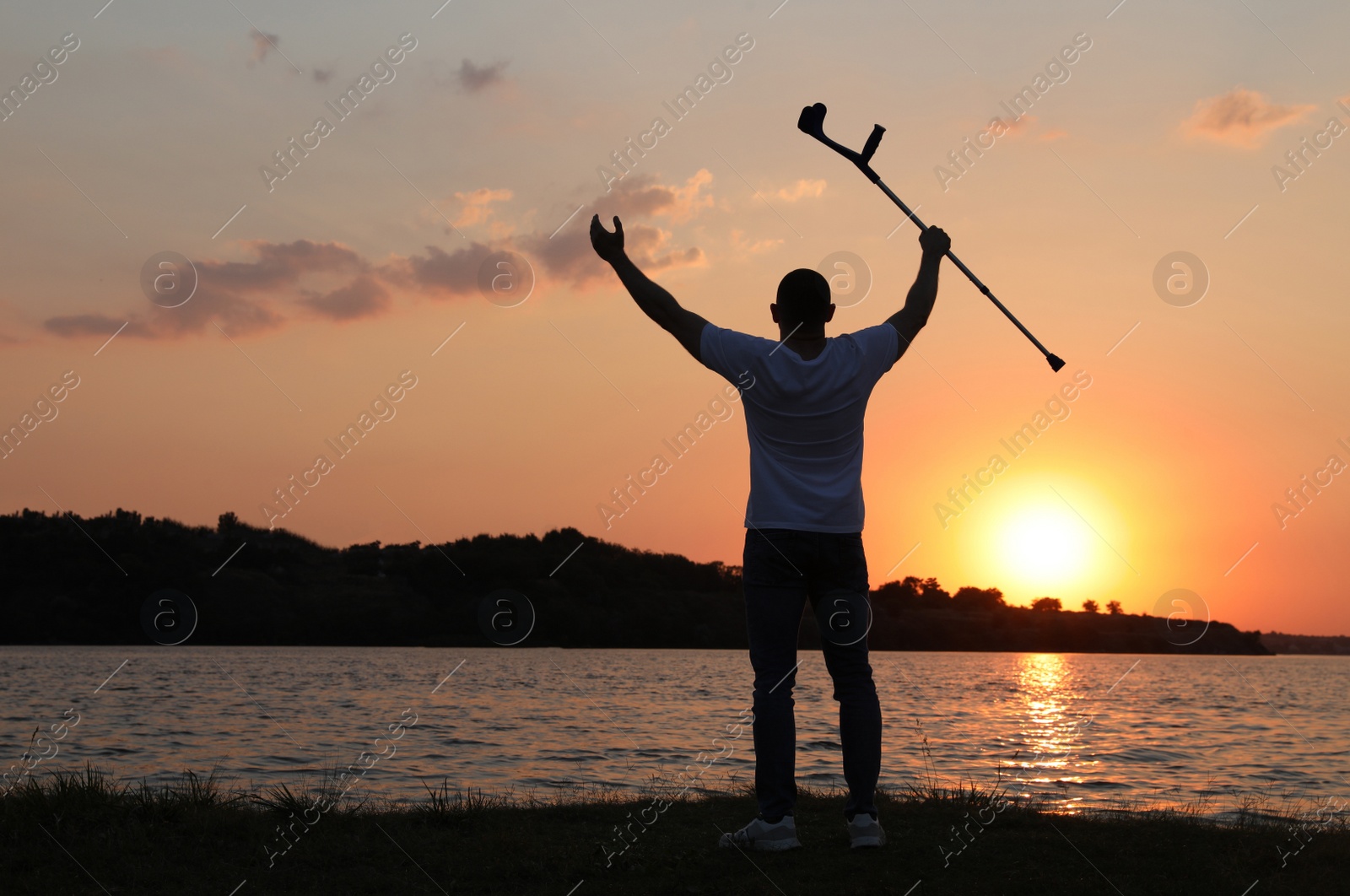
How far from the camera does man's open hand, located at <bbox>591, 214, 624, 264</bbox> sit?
487 cm

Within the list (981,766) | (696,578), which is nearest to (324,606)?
(696,578)

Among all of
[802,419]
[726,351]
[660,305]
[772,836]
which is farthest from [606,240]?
[772,836]

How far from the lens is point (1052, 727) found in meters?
22.9

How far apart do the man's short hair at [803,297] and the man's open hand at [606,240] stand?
0.79 metres

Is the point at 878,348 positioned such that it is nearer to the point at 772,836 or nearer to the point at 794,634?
the point at 794,634

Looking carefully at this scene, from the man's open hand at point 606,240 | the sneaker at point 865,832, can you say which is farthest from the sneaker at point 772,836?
the man's open hand at point 606,240

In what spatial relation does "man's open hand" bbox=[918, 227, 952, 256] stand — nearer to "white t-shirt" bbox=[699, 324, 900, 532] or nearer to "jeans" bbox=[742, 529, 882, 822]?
"white t-shirt" bbox=[699, 324, 900, 532]

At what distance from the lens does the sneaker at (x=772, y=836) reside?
15.5 ft

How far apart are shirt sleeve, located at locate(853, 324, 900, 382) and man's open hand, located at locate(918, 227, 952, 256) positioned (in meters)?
0.66

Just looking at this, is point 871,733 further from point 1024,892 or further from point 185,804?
point 185,804

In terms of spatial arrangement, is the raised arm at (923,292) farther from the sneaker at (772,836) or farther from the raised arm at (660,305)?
the sneaker at (772,836)

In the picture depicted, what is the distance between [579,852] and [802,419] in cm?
232

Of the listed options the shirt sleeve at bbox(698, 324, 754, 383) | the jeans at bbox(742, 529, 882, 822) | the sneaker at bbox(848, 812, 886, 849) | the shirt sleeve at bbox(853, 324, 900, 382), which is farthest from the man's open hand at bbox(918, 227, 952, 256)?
the sneaker at bbox(848, 812, 886, 849)

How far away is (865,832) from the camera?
15.7 ft
